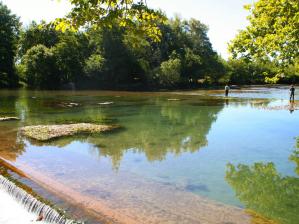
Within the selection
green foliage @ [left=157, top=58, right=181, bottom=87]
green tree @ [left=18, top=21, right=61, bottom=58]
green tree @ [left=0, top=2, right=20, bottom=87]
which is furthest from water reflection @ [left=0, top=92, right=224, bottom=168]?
green tree @ [left=18, top=21, right=61, bottom=58]

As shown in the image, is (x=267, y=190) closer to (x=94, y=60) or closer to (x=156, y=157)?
(x=156, y=157)

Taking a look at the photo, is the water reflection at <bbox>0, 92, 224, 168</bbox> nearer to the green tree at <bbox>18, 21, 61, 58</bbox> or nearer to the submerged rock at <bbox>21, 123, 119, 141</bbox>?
the submerged rock at <bbox>21, 123, 119, 141</bbox>

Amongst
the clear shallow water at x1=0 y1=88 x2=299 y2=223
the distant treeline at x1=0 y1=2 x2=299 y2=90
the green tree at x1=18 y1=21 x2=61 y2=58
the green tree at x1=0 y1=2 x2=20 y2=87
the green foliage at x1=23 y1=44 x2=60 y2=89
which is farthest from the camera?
the green tree at x1=18 y1=21 x2=61 y2=58

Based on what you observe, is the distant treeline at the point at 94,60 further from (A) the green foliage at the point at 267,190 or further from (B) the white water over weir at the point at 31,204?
(B) the white water over weir at the point at 31,204

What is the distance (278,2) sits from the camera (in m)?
21.4

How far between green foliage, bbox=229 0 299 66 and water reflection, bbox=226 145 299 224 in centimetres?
1265

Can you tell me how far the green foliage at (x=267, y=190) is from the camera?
10.3m

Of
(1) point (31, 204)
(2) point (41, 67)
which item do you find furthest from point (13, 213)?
(2) point (41, 67)

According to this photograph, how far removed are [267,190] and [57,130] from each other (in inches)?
497

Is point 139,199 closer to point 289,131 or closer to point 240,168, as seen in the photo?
point 240,168

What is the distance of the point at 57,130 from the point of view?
20.8 meters

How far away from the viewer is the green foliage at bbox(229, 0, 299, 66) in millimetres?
24953

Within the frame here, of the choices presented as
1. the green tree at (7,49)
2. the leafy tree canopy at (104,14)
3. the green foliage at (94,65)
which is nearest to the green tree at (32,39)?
the green tree at (7,49)

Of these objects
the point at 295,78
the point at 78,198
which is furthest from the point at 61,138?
the point at 295,78
